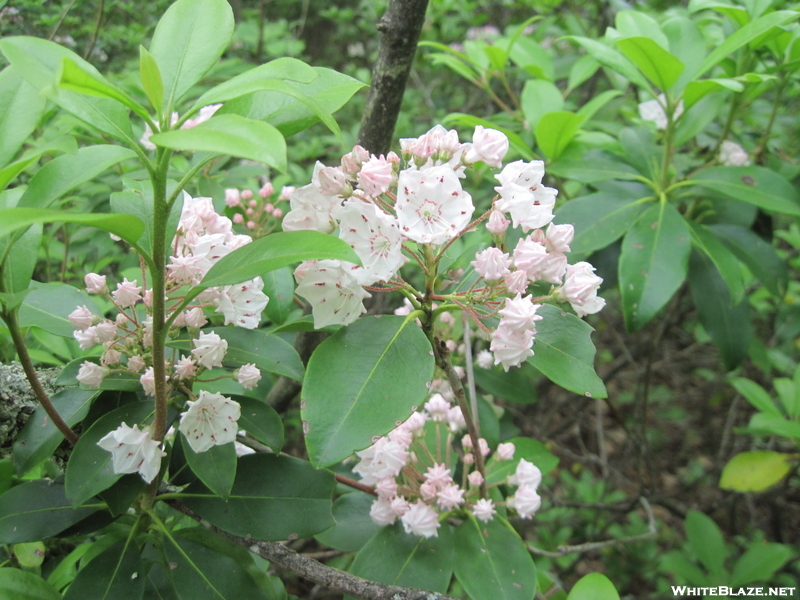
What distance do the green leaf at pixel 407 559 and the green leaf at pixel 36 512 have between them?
2.00ft

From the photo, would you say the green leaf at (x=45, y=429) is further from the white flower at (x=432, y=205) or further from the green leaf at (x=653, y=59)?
the green leaf at (x=653, y=59)

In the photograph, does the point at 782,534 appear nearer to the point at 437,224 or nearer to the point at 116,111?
the point at 437,224

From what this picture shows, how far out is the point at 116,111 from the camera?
0.88 m

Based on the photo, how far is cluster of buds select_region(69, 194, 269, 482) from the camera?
100 centimetres

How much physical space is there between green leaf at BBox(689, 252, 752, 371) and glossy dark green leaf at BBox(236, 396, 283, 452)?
1.63 m

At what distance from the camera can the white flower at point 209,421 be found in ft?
3.32

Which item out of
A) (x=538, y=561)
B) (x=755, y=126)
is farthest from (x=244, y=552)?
(x=755, y=126)

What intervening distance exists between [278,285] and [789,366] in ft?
9.17

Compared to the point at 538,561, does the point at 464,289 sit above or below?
above

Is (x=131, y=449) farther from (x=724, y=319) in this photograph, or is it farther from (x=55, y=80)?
(x=724, y=319)

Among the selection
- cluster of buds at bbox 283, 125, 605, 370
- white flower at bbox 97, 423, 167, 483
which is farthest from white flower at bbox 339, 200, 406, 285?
white flower at bbox 97, 423, 167, 483

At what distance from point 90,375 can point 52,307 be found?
0.87 ft

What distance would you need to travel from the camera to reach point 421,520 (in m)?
1.29

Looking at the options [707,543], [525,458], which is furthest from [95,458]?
[707,543]
